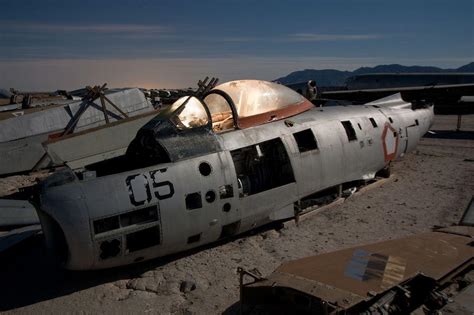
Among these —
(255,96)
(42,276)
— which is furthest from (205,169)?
Answer: (42,276)

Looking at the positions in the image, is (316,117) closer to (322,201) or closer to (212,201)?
(322,201)

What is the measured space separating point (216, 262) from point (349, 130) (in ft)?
18.2

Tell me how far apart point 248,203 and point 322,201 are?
3.43 metres

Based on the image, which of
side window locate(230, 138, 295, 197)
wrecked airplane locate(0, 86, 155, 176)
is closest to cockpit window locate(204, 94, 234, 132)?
side window locate(230, 138, 295, 197)

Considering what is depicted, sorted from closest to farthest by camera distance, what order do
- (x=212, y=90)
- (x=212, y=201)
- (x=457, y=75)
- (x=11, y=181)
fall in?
(x=212, y=201)
(x=212, y=90)
(x=11, y=181)
(x=457, y=75)

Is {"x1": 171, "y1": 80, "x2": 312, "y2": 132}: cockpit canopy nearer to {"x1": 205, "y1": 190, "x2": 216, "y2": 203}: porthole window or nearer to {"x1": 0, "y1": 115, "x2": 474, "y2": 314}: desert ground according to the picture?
{"x1": 205, "y1": 190, "x2": 216, "y2": 203}: porthole window

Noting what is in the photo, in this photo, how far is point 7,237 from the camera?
986 cm

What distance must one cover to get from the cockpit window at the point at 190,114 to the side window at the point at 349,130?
4445 mm

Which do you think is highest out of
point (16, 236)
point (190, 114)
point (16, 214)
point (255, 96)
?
point (255, 96)

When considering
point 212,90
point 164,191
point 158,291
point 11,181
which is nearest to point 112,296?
point 158,291

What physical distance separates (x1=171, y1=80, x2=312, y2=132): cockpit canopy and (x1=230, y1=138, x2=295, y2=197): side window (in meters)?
0.64

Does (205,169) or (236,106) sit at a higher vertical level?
(236,106)

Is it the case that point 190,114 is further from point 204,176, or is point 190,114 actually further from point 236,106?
point 204,176

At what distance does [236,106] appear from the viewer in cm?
983
